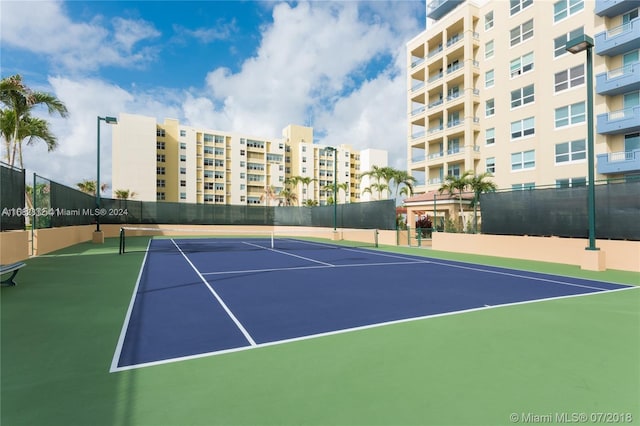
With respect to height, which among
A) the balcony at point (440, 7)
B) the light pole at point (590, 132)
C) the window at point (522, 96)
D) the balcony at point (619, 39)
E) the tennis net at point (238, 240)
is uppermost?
the balcony at point (440, 7)

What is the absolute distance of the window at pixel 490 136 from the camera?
3822 centimetres

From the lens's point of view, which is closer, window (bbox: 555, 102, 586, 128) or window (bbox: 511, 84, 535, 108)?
window (bbox: 555, 102, 586, 128)

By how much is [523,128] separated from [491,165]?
15.7 ft

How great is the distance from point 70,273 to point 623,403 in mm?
13523

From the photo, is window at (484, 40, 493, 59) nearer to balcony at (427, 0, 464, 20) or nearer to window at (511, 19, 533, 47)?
window at (511, 19, 533, 47)

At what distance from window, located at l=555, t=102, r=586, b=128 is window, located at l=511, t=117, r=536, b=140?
2363mm

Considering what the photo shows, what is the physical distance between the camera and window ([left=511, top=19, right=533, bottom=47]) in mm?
34794

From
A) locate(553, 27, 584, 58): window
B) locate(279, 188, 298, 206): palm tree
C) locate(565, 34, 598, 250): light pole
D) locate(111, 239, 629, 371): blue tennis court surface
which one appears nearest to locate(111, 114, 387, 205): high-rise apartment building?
locate(279, 188, 298, 206): palm tree

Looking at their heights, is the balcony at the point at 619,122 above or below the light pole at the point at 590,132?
above

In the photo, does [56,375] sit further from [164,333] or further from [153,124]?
[153,124]

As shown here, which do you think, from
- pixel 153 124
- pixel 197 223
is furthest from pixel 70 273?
pixel 153 124

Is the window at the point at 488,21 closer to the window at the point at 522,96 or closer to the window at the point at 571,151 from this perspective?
the window at the point at 522,96

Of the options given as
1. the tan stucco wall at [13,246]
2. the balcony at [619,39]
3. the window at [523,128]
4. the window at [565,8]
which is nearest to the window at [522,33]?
the window at [565,8]

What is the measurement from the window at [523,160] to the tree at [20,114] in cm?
3823
